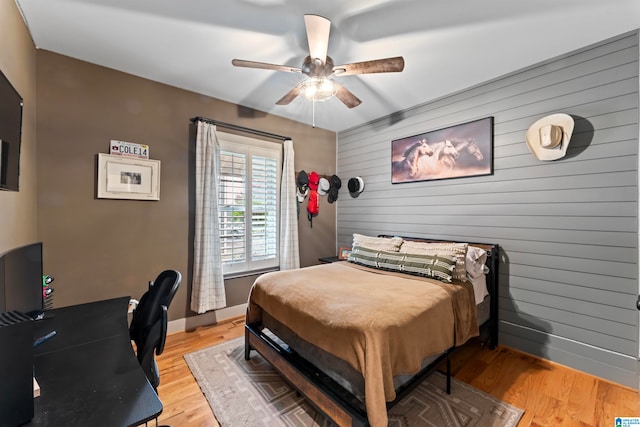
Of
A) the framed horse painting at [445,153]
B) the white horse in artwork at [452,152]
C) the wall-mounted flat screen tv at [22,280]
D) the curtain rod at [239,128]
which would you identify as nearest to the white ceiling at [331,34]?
the curtain rod at [239,128]

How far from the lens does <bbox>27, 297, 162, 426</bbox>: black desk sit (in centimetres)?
87

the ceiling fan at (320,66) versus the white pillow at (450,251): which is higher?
the ceiling fan at (320,66)

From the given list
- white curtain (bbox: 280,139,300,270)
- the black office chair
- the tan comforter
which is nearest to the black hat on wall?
white curtain (bbox: 280,139,300,270)

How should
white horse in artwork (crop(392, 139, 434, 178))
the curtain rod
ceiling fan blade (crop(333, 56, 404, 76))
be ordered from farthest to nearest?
white horse in artwork (crop(392, 139, 434, 178)), the curtain rod, ceiling fan blade (crop(333, 56, 404, 76))

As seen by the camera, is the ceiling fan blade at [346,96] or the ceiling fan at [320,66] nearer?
the ceiling fan at [320,66]

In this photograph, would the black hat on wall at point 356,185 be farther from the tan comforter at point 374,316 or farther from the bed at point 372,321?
the tan comforter at point 374,316

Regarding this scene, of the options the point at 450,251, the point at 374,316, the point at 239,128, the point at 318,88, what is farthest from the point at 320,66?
the point at 450,251

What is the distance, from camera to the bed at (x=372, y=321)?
1503mm

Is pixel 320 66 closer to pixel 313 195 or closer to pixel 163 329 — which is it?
pixel 163 329

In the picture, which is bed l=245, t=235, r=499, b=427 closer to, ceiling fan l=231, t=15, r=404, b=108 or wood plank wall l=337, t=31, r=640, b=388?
wood plank wall l=337, t=31, r=640, b=388

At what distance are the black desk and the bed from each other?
3.21 feet

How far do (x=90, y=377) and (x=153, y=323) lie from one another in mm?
422

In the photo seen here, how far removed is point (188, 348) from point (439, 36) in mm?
3656

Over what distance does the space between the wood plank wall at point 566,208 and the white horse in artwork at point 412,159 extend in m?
0.36
